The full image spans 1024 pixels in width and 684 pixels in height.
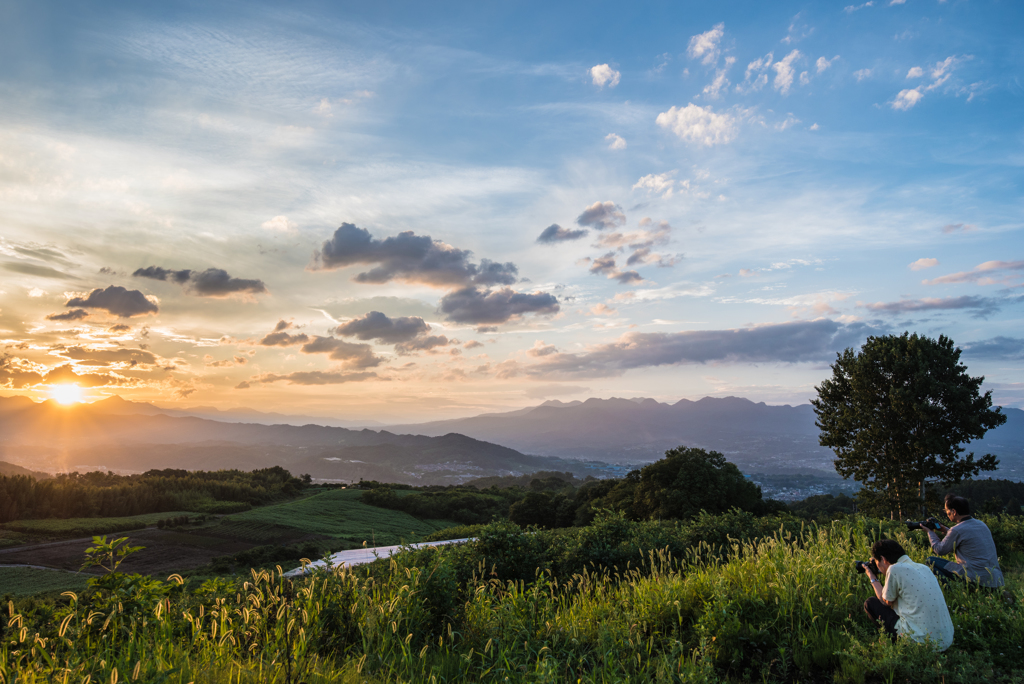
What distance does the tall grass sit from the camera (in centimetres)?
425

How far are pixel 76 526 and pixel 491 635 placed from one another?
137 ft

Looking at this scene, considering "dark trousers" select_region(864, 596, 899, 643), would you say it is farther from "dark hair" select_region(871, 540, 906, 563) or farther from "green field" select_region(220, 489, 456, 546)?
"green field" select_region(220, 489, 456, 546)

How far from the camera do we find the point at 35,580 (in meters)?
23.0

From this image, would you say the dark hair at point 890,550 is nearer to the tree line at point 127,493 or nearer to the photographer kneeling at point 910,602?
the photographer kneeling at point 910,602

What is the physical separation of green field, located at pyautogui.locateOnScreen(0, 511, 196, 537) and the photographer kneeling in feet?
135

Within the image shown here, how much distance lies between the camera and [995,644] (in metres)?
5.34

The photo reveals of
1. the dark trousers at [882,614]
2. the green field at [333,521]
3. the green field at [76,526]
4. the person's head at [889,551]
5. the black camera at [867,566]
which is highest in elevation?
the person's head at [889,551]

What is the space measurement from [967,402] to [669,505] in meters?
14.7

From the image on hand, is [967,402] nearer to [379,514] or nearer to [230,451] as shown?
[379,514]

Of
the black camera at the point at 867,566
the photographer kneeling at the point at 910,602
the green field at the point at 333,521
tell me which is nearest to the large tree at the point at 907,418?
the black camera at the point at 867,566

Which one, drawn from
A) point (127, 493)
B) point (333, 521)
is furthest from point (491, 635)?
point (127, 493)

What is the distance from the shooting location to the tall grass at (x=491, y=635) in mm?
4250

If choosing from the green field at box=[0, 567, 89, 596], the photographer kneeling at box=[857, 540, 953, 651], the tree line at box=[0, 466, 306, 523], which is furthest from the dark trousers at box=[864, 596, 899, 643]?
the tree line at box=[0, 466, 306, 523]

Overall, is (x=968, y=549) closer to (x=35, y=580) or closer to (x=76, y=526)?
(x=35, y=580)
